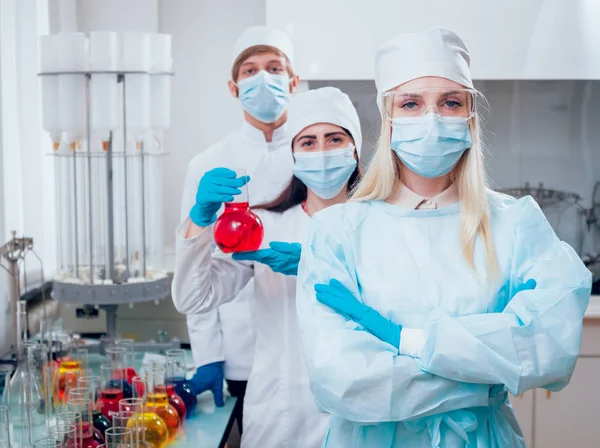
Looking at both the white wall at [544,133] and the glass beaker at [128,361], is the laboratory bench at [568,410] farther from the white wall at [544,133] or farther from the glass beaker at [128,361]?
the glass beaker at [128,361]

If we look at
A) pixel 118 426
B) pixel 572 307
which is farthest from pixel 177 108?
pixel 572 307

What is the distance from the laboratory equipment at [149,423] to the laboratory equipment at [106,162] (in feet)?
3.12

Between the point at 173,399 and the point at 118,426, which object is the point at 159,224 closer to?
the point at 173,399

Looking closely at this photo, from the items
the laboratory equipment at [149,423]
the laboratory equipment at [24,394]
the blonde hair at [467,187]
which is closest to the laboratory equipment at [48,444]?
the laboratory equipment at [149,423]

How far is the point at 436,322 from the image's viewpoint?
1.34 meters

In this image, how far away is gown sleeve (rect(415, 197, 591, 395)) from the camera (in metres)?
1.32

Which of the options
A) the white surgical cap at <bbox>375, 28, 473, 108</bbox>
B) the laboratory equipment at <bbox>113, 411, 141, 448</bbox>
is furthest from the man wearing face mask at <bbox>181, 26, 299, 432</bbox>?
the white surgical cap at <bbox>375, 28, 473, 108</bbox>

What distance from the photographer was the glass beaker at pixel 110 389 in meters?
1.94

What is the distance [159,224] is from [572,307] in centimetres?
194

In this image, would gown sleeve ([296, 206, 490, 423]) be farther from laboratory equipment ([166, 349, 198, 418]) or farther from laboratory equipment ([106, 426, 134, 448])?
laboratory equipment ([166, 349, 198, 418])

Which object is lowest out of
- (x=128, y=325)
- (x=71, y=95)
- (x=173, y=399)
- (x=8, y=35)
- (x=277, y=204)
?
(x=128, y=325)

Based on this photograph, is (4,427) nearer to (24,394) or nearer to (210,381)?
(24,394)

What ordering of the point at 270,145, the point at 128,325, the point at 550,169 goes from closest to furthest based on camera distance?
the point at 270,145
the point at 128,325
the point at 550,169

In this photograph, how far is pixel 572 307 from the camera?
4.52 feet
